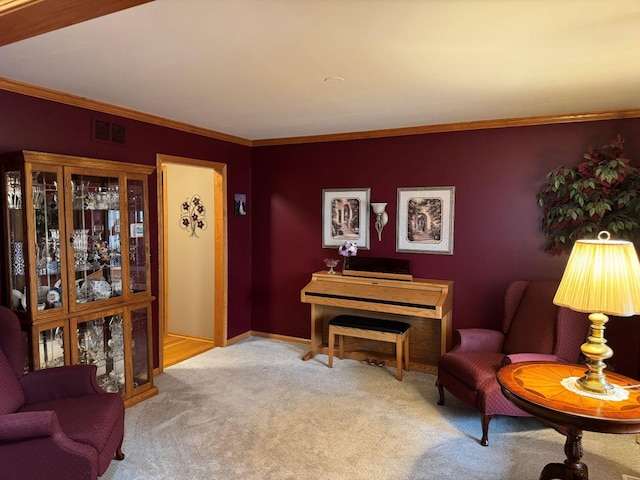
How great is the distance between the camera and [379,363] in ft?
13.9

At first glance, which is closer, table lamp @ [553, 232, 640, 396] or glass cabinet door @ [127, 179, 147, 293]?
table lamp @ [553, 232, 640, 396]

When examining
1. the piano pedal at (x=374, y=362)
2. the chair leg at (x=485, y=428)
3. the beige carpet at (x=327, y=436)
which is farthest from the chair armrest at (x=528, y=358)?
the piano pedal at (x=374, y=362)

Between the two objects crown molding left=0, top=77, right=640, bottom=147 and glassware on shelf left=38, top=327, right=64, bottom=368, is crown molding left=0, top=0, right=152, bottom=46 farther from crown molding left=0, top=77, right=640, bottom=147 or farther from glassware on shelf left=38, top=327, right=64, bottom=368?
glassware on shelf left=38, top=327, right=64, bottom=368

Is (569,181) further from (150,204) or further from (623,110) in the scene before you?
(150,204)

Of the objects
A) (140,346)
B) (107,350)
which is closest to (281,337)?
(140,346)

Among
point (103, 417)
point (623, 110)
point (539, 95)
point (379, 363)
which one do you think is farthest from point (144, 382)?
point (623, 110)

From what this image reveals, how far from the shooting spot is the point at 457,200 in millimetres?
4102

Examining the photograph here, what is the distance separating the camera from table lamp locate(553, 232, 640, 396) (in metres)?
1.89

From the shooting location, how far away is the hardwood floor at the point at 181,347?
14.6 feet

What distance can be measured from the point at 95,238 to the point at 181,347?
81.4 inches

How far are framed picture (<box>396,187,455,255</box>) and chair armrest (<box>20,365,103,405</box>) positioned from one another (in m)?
2.96

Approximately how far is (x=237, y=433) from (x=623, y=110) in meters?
3.84

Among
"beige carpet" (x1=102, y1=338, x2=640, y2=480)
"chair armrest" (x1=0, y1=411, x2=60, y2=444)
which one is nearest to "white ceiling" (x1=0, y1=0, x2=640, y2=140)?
"chair armrest" (x1=0, y1=411, x2=60, y2=444)

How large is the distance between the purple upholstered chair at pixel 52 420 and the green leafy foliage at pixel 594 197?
3522 mm
